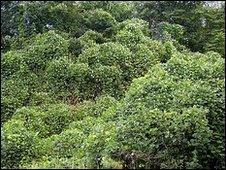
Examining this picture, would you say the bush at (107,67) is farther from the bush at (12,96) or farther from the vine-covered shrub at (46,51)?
the bush at (12,96)

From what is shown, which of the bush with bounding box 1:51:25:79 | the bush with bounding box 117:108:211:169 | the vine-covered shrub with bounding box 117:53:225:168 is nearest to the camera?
the bush with bounding box 117:108:211:169

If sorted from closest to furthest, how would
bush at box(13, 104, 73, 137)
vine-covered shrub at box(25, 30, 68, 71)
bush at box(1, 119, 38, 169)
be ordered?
bush at box(1, 119, 38, 169)
bush at box(13, 104, 73, 137)
vine-covered shrub at box(25, 30, 68, 71)

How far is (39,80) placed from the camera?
41.5ft

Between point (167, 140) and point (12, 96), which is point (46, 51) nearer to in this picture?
point (12, 96)

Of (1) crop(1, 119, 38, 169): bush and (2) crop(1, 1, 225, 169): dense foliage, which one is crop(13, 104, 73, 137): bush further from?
(1) crop(1, 119, 38, 169): bush

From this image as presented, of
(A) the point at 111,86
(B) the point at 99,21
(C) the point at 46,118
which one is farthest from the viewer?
(B) the point at 99,21

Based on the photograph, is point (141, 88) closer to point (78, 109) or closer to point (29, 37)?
point (78, 109)

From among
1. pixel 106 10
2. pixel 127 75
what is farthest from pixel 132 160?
pixel 106 10

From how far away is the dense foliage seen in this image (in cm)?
824

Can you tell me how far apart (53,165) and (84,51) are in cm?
592

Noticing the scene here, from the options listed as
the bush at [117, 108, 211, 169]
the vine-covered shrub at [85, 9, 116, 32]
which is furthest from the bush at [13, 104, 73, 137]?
the vine-covered shrub at [85, 9, 116, 32]

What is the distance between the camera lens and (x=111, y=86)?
12.3 meters

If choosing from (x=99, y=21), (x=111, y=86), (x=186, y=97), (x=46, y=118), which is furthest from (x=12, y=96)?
(x=186, y=97)

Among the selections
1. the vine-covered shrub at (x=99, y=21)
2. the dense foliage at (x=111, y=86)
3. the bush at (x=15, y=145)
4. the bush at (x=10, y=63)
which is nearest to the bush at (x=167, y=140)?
the dense foliage at (x=111, y=86)
